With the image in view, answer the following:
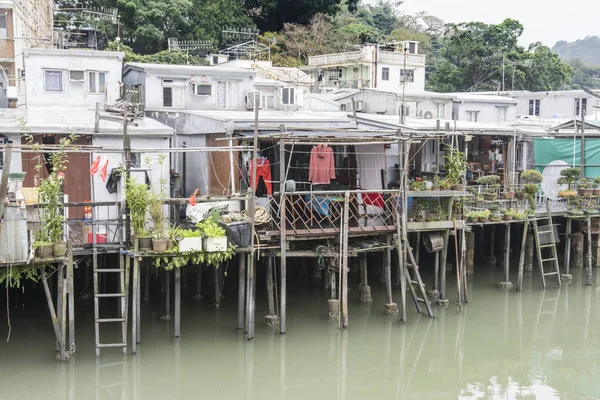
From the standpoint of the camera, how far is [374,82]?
44.6 m

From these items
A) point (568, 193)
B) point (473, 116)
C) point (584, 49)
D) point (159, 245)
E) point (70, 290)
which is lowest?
point (70, 290)

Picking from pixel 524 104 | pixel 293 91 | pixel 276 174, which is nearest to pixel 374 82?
pixel 524 104

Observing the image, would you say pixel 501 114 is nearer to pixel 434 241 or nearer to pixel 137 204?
pixel 434 241

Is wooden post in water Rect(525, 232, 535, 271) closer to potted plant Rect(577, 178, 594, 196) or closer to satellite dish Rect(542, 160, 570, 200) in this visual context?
potted plant Rect(577, 178, 594, 196)

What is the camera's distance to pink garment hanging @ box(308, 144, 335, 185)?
18.6m

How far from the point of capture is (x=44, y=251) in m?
14.6

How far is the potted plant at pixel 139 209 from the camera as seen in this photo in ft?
51.1

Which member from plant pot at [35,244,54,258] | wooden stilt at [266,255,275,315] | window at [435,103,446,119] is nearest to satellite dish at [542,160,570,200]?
window at [435,103,446,119]

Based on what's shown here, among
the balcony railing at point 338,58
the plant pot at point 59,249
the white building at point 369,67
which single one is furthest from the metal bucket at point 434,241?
the balcony railing at point 338,58

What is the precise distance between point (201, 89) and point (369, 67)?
21.4 m

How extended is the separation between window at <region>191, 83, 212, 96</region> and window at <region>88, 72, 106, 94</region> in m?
2.95

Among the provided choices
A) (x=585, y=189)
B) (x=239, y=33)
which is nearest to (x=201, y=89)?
(x=585, y=189)

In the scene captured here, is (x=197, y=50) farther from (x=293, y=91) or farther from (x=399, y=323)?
(x=399, y=323)

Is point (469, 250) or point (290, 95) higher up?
point (290, 95)
